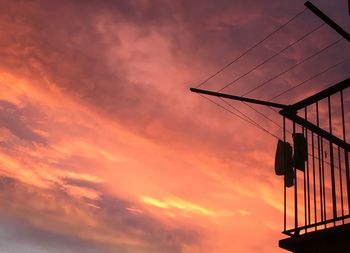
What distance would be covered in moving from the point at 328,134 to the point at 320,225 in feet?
6.49

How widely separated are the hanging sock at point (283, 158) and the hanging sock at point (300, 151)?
0.74 feet

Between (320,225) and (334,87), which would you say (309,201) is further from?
(334,87)

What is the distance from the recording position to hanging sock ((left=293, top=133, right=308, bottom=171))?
9.53 m

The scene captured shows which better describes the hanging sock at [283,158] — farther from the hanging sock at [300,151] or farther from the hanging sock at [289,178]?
the hanging sock at [300,151]

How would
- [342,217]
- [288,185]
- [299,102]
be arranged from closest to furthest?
[342,217] → [299,102] → [288,185]

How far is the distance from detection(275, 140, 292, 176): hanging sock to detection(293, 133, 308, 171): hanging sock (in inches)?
8.9

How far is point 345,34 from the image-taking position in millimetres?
6762

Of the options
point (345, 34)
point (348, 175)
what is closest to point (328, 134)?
point (348, 175)

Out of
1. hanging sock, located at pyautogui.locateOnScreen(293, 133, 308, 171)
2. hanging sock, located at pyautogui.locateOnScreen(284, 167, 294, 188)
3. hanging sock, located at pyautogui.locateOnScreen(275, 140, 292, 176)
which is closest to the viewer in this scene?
hanging sock, located at pyautogui.locateOnScreen(284, 167, 294, 188)

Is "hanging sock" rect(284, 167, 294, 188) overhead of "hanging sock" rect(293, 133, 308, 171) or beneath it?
beneath

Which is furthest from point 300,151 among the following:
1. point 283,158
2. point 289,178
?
point 289,178

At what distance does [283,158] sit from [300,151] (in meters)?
0.55

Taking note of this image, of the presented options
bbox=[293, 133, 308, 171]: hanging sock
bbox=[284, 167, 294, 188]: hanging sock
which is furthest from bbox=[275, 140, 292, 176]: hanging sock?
bbox=[293, 133, 308, 171]: hanging sock

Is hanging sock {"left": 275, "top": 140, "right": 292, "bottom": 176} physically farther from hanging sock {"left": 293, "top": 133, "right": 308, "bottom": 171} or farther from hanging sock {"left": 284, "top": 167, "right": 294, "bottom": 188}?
hanging sock {"left": 293, "top": 133, "right": 308, "bottom": 171}
